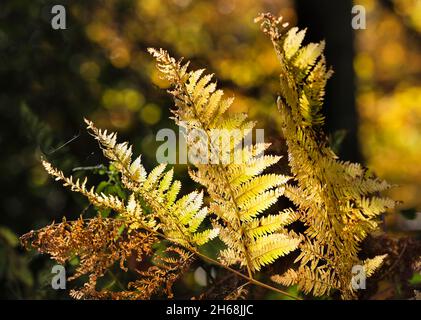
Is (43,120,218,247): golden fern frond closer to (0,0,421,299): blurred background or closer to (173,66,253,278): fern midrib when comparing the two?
(173,66,253,278): fern midrib

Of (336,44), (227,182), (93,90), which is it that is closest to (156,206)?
(227,182)

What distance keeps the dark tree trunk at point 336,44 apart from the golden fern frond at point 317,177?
210cm

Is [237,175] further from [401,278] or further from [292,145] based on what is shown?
[401,278]

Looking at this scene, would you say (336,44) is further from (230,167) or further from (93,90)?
(230,167)

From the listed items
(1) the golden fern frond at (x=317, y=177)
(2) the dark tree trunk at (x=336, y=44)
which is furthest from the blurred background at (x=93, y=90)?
(1) the golden fern frond at (x=317, y=177)

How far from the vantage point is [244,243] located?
640 millimetres

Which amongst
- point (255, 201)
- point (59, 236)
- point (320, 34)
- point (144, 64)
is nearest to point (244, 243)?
point (255, 201)

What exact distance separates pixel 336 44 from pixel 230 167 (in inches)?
89.0

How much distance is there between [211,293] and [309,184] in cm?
34

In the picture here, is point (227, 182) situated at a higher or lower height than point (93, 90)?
lower

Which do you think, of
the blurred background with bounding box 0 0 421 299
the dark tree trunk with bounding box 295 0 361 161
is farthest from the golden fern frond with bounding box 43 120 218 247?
the dark tree trunk with bounding box 295 0 361 161

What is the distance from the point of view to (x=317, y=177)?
0.62 metres

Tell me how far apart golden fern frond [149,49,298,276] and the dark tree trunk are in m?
2.13
